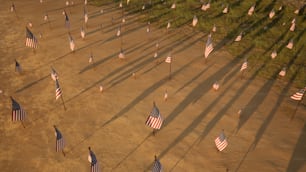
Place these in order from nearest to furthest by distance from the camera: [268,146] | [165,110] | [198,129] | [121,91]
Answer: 1. [268,146]
2. [198,129]
3. [165,110]
4. [121,91]

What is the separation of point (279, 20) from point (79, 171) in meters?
32.9

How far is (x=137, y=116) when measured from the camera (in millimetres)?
22828

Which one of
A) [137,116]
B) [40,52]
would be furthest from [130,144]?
[40,52]

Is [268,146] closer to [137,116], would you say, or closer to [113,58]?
[137,116]

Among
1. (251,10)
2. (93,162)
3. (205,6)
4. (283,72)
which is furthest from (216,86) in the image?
(251,10)

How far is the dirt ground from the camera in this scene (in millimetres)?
19359

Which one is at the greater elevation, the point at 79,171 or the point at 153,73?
the point at 153,73

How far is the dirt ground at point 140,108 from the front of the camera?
1936 centimetres

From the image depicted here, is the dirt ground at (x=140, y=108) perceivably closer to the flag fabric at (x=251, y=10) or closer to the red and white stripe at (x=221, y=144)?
the red and white stripe at (x=221, y=144)

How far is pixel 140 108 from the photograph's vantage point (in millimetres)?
23703

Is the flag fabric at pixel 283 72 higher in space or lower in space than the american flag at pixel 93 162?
higher

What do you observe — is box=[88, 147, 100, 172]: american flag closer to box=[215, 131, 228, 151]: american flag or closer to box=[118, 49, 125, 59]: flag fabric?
box=[215, 131, 228, 151]: american flag

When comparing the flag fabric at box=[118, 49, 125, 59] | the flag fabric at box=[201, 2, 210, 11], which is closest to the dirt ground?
the flag fabric at box=[118, 49, 125, 59]

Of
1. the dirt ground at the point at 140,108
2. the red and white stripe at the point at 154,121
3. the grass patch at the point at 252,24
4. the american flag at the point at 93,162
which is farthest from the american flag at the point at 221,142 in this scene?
the grass patch at the point at 252,24
